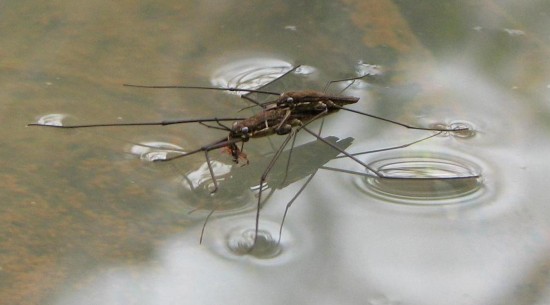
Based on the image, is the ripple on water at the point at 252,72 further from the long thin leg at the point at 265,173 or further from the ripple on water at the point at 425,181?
the ripple on water at the point at 425,181

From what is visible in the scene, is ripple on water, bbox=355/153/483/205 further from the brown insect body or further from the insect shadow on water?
the brown insect body

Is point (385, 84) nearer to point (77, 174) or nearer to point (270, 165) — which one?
point (270, 165)

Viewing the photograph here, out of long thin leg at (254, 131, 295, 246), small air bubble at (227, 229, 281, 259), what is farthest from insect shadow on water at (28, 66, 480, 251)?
small air bubble at (227, 229, 281, 259)

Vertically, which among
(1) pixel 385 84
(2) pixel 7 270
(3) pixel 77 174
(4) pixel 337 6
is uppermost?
(4) pixel 337 6

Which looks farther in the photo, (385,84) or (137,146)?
(385,84)

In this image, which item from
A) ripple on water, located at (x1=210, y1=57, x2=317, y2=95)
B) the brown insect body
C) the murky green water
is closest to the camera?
the murky green water

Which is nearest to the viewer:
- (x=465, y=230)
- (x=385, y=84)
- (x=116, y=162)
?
(x=465, y=230)

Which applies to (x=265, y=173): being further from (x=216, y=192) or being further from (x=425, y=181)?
(x=425, y=181)

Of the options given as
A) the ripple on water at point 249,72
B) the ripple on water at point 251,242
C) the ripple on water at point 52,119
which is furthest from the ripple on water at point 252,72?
the ripple on water at point 251,242

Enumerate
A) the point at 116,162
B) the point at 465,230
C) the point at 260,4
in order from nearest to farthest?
the point at 465,230 < the point at 116,162 < the point at 260,4

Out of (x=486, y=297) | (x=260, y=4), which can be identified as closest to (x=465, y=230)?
(x=486, y=297)
